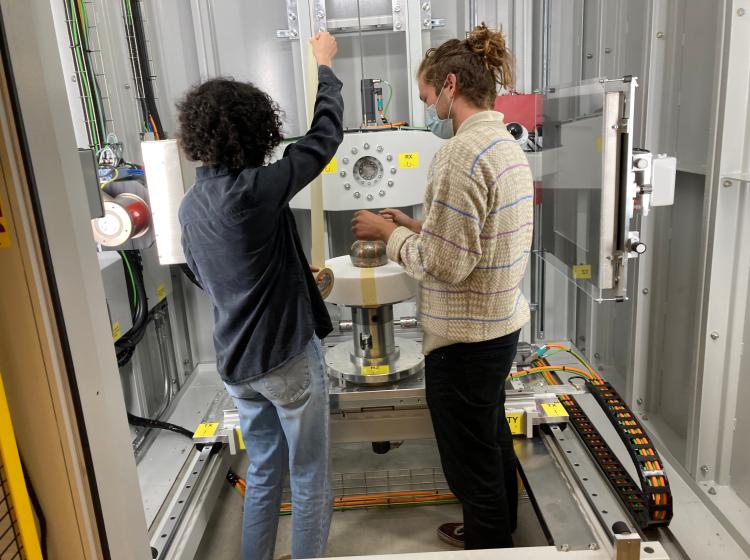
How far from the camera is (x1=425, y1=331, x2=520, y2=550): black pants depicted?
1.52 meters

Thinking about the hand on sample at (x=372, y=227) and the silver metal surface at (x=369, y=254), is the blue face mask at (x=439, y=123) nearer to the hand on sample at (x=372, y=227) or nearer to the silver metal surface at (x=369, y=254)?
the hand on sample at (x=372, y=227)

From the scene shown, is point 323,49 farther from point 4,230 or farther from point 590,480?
point 590,480

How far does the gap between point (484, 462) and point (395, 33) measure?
7.29 feet

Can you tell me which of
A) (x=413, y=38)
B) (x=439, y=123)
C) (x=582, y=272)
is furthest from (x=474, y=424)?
(x=413, y=38)

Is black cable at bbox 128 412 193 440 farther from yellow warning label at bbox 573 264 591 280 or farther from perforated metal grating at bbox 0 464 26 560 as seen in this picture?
perforated metal grating at bbox 0 464 26 560

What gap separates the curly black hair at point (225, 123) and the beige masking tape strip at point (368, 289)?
62 cm

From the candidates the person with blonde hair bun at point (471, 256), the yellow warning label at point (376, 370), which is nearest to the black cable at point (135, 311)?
the yellow warning label at point (376, 370)

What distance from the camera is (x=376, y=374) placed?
2.09 metres

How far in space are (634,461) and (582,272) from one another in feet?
2.00

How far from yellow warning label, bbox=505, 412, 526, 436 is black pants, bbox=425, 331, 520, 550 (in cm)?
50

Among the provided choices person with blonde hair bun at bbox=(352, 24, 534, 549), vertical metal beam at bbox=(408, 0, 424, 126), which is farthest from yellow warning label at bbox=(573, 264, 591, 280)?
vertical metal beam at bbox=(408, 0, 424, 126)

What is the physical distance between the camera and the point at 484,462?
1.58 m

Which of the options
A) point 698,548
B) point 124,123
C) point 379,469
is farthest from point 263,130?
point 698,548

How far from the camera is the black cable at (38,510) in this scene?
0.63 m
